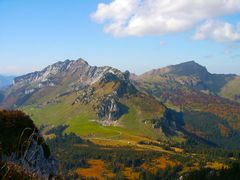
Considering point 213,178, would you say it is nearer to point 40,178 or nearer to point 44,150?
point 44,150

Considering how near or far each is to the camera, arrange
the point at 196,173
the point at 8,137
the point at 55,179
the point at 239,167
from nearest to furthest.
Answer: the point at 55,179, the point at 8,137, the point at 239,167, the point at 196,173

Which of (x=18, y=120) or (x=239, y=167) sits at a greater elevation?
(x=18, y=120)

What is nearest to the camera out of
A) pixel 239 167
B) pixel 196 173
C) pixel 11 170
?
pixel 11 170

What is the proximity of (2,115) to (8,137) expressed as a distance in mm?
10535

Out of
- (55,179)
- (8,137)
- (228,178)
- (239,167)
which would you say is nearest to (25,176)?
(55,179)

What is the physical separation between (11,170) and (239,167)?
161658 mm

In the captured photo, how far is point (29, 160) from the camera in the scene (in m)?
11.5

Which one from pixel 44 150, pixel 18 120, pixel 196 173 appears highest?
pixel 18 120

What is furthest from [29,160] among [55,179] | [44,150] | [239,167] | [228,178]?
[239,167]

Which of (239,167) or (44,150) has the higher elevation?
(44,150)

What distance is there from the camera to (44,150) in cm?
5225

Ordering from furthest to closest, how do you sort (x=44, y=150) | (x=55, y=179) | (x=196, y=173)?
(x=196, y=173) < (x=44, y=150) < (x=55, y=179)

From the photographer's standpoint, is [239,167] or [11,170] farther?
[239,167]

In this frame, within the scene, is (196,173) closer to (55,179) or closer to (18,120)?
(18,120)
